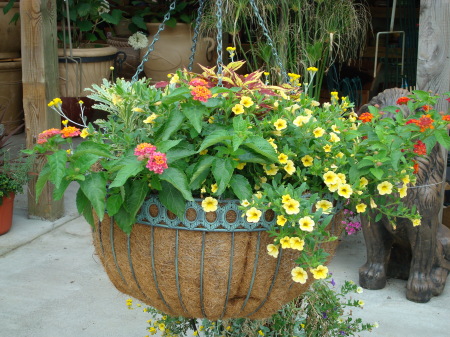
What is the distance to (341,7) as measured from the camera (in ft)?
15.3

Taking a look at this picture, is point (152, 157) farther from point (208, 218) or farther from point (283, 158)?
point (283, 158)

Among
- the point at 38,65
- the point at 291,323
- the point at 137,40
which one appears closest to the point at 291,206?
the point at 291,323

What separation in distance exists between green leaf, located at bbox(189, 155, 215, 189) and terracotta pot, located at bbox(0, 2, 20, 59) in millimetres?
5129

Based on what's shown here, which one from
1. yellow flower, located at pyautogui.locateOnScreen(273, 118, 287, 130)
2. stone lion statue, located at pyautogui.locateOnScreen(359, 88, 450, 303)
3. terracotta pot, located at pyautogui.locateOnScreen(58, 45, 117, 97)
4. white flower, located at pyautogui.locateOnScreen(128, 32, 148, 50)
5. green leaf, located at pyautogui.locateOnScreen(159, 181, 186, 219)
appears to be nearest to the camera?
green leaf, located at pyautogui.locateOnScreen(159, 181, 186, 219)

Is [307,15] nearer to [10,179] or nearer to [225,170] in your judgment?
[10,179]

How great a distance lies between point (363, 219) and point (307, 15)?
1.77 metres

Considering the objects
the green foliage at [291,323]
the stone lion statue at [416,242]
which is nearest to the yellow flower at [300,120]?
the green foliage at [291,323]

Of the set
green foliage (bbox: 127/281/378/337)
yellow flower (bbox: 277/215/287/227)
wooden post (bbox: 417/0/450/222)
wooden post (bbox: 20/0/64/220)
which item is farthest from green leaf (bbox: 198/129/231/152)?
wooden post (bbox: 20/0/64/220)

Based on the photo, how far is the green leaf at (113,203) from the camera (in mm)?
1567

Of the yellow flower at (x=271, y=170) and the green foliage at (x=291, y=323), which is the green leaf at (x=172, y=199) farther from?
the green foliage at (x=291, y=323)

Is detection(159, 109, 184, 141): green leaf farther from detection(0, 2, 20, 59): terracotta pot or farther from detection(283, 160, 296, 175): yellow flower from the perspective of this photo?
detection(0, 2, 20, 59): terracotta pot

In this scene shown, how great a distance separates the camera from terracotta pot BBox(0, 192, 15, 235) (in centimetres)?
404

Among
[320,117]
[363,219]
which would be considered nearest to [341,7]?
[363,219]

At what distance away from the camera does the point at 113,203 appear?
1575mm
